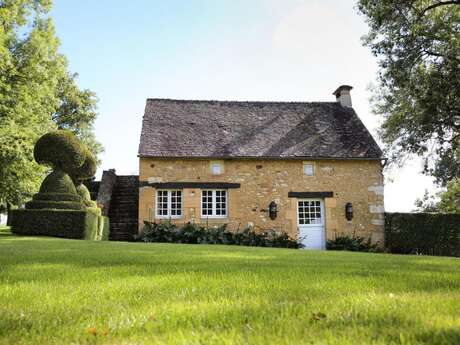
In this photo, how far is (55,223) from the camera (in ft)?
44.2

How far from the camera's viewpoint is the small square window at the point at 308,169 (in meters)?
18.3

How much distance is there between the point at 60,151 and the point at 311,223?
10.6 metres

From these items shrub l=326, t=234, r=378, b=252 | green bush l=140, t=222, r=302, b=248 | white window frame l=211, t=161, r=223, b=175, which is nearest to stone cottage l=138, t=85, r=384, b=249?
white window frame l=211, t=161, r=223, b=175

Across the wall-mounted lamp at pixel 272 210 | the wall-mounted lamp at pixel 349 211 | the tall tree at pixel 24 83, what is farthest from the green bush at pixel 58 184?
the wall-mounted lamp at pixel 349 211

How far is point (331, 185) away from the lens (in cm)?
1814

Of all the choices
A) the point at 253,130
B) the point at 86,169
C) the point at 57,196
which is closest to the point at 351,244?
the point at 253,130

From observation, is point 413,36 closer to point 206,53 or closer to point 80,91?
point 206,53

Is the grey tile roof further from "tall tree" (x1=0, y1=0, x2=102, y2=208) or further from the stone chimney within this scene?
"tall tree" (x1=0, y1=0, x2=102, y2=208)

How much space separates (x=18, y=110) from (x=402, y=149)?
59.4 feet

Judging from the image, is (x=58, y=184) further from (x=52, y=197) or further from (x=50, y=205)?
(x=50, y=205)

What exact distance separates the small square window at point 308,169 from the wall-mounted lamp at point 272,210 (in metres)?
2.05

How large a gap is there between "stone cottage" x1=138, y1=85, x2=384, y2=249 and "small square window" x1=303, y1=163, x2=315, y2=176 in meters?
0.04

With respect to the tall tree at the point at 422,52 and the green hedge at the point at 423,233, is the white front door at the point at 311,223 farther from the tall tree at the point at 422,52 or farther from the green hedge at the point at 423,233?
the tall tree at the point at 422,52

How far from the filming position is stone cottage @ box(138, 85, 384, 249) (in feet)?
57.5
